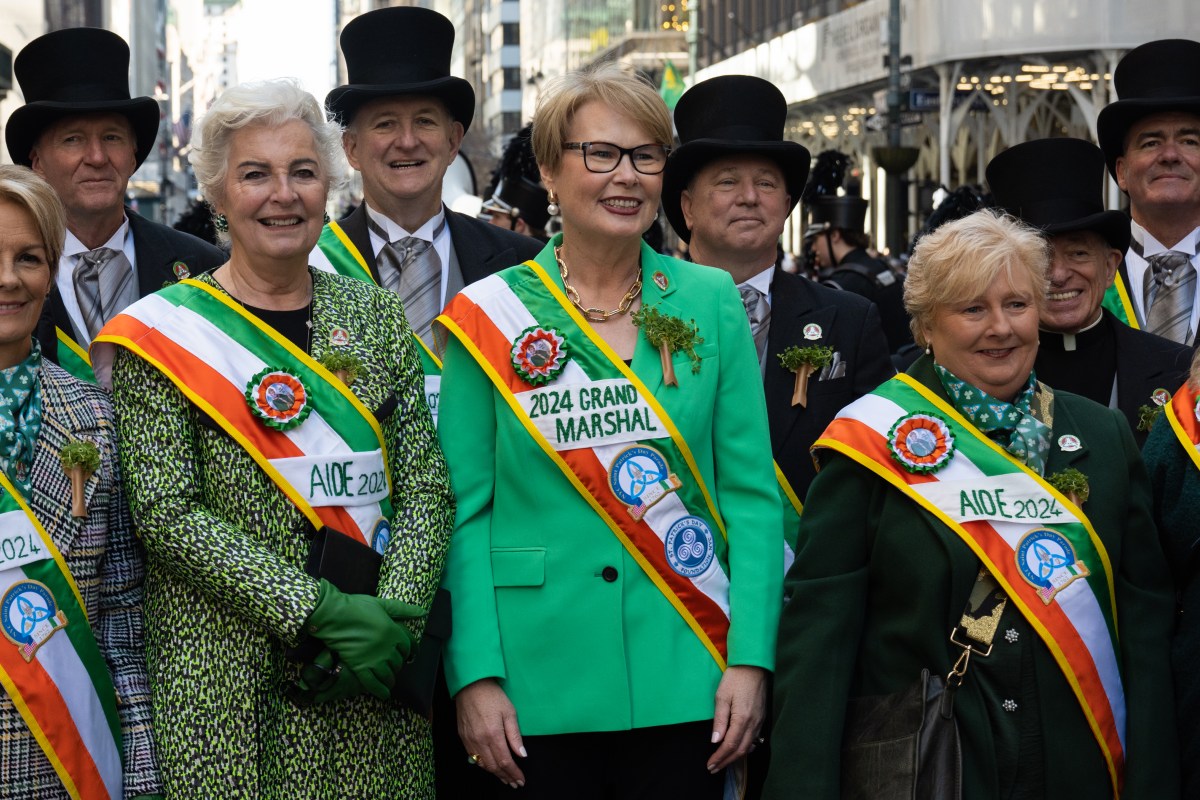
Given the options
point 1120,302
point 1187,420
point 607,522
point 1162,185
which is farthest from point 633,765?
point 1162,185

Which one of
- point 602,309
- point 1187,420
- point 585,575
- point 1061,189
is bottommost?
point 585,575

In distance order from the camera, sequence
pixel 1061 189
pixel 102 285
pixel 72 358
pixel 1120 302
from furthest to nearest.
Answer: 1. pixel 1120 302
2. pixel 102 285
3. pixel 1061 189
4. pixel 72 358

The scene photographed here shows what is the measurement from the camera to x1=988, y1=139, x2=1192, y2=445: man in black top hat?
4.45 metres

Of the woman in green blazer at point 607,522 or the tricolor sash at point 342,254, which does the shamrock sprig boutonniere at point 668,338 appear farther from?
the tricolor sash at point 342,254

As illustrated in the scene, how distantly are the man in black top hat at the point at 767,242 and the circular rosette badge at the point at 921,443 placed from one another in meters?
0.85

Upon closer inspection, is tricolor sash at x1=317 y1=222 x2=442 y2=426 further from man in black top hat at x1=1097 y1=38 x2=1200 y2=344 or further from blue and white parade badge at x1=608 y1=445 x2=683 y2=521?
man in black top hat at x1=1097 y1=38 x2=1200 y2=344

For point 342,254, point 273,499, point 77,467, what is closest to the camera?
point 77,467

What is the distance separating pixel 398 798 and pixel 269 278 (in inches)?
46.5

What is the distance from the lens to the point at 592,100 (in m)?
3.70

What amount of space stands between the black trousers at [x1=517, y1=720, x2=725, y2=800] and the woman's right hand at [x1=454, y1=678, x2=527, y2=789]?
0.05 metres

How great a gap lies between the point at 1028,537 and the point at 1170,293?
209cm

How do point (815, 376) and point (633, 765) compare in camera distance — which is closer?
point (633, 765)

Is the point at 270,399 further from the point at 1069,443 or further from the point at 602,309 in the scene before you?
the point at 1069,443

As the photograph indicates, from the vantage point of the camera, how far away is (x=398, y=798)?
354cm
